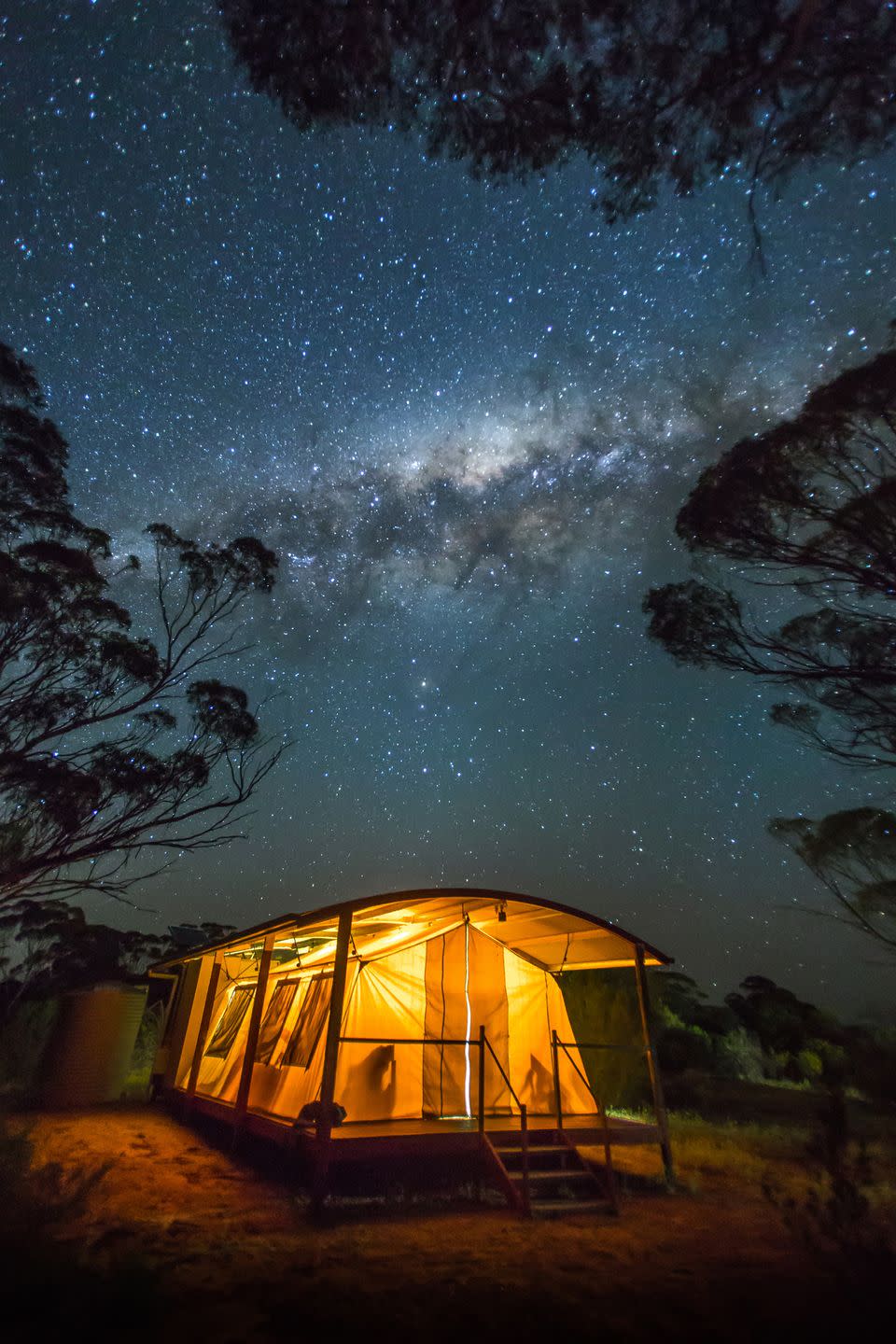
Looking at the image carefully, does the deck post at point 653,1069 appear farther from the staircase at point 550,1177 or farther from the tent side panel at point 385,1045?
the tent side panel at point 385,1045

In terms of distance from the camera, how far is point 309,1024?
995 centimetres

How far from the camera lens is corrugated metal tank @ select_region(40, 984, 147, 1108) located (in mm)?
17031

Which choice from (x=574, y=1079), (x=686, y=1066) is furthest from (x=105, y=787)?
(x=686, y=1066)

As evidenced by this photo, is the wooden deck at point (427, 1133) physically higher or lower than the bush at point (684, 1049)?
lower

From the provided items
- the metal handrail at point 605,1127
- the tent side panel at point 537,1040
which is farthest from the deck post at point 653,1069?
the tent side panel at point 537,1040

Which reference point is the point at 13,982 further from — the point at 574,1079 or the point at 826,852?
the point at 826,852

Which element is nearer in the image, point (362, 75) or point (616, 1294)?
point (616, 1294)

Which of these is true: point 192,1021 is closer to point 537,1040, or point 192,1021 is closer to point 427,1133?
point 537,1040

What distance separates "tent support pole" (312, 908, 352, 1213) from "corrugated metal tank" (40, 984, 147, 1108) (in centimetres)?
1283

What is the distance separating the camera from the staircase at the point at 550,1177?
7.41 m

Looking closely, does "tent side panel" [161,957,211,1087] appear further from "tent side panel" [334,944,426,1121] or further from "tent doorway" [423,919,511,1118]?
"tent doorway" [423,919,511,1118]

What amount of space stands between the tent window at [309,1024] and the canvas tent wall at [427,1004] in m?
0.02

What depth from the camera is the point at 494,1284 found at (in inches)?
204

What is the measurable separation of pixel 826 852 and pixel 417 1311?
19.4 meters
